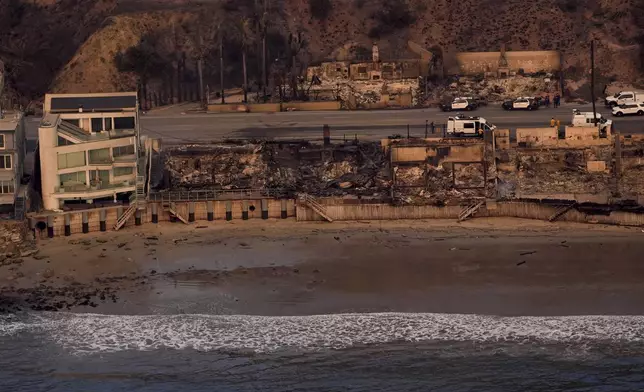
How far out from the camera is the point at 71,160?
60.4 m

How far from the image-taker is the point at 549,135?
67.8 meters

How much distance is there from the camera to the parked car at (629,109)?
246 ft

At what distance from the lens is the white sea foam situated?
4581 cm

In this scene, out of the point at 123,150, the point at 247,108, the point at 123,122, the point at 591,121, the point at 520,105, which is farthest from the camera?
the point at 247,108

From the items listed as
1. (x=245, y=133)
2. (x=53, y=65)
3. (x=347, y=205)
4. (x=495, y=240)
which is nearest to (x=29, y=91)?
(x=53, y=65)

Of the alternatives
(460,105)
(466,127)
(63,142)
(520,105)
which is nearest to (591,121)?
(466,127)

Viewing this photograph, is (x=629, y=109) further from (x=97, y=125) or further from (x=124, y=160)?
(x=97, y=125)

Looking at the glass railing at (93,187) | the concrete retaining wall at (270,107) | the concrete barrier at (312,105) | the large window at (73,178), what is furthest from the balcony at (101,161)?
the concrete barrier at (312,105)

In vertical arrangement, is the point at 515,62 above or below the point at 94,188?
above

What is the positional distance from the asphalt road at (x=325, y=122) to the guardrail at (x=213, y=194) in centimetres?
897

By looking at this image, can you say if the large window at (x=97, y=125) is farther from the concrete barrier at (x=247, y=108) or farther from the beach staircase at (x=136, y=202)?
the concrete barrier at (x=247, y=108)

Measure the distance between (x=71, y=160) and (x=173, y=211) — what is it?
5.02 metres

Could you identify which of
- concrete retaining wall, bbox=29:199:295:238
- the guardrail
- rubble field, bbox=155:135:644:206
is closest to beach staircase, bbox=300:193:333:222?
concrete retaining wall, bbox=29:199:295:238

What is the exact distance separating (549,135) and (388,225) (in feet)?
40.3
